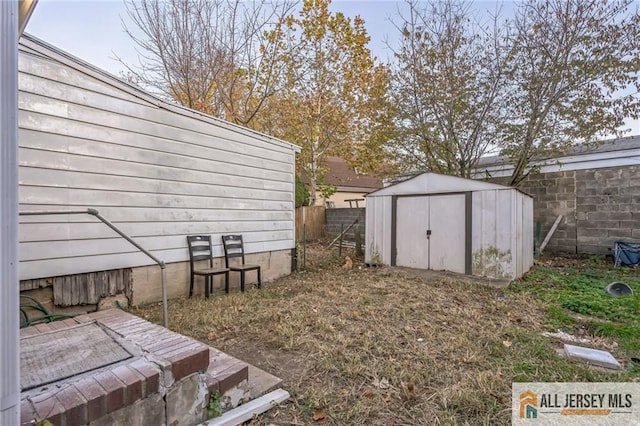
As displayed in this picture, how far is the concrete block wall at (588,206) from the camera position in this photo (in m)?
7.15

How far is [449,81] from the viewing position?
7.95 metres

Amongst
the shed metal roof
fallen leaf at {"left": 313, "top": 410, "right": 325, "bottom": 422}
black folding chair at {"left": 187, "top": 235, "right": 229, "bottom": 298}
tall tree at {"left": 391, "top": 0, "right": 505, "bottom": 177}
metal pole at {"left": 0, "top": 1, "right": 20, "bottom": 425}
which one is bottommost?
fallen leaf at {"left": 313, "top": 410, "right": 325, "bottom": 422}

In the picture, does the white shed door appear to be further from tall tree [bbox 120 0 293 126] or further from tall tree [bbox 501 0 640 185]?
tall tree [bbox 120 0 293 126]

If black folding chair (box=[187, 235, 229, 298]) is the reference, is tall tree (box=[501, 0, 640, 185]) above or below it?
above

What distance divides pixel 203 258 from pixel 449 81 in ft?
23.6

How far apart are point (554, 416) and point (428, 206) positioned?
4.76 m

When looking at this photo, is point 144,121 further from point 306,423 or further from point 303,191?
point 303,191

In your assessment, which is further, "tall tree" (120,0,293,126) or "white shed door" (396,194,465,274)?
"tall tree" (120,0,293,126)

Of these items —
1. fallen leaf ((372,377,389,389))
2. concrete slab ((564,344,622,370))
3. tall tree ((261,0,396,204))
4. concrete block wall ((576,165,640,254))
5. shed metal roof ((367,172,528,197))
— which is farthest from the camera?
tall tree ((261,0,396,204))

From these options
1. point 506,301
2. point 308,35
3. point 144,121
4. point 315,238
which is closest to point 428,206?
point 506,301

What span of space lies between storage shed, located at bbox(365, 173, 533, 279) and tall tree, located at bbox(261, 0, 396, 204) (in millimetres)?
3301

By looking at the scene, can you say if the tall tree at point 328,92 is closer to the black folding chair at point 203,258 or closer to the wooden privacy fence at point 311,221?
the wooden privacy fence at point 311,221

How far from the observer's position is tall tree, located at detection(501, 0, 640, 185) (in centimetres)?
665

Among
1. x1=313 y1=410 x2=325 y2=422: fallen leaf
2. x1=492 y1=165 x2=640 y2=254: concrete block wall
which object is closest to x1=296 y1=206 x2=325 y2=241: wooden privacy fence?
x1=492 y1=165 x2=640 y2=254: concrete block wall
